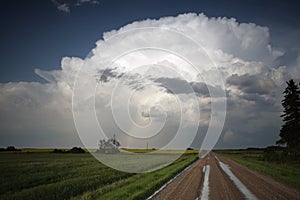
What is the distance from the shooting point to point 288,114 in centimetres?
3919

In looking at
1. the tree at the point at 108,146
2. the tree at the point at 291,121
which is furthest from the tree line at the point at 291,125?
the tree at the point at 108,146

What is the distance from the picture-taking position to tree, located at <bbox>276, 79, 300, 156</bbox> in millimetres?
37750

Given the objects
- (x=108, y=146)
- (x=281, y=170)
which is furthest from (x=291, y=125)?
(x=108, y=146)

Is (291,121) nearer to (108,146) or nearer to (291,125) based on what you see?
(291,125)

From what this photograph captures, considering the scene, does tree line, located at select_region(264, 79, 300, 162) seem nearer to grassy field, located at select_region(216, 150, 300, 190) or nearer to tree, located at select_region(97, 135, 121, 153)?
grassy field, located at select_region(216, 150, 300, 190)

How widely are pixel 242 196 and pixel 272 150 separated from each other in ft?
130

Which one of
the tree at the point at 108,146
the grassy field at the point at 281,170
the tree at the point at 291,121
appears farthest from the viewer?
the tree at the point at 108,146

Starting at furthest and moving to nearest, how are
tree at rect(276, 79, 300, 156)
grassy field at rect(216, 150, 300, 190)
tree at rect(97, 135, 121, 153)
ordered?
tree at rect(97, 135, 121, 153) → tree at rect(276, 79, 300, 156) → grassy field at rect(216, 150, 300, 190)

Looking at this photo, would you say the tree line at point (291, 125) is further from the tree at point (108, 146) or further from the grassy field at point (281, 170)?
the tree at point (108, 146)

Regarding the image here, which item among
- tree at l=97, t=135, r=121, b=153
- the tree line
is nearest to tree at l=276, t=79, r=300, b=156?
the tree line

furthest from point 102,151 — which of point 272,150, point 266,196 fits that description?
point 266,196

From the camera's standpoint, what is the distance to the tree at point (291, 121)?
1486 inches

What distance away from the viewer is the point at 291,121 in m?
38.5

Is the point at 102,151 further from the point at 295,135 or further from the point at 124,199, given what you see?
the point at 124,199
